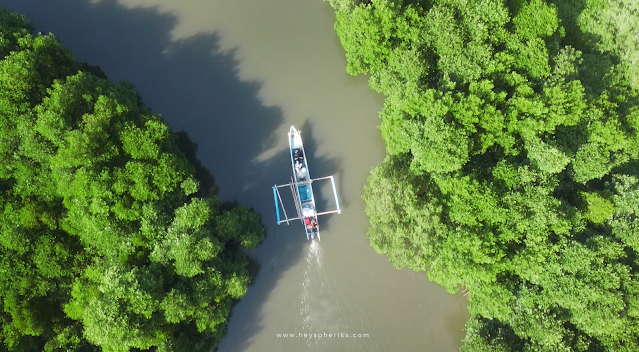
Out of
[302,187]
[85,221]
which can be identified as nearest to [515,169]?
[302,187]

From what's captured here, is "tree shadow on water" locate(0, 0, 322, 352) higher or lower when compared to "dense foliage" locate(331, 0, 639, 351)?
higher

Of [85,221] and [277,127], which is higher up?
[277,127]

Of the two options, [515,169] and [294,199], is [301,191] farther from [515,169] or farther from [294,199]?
[515,169]

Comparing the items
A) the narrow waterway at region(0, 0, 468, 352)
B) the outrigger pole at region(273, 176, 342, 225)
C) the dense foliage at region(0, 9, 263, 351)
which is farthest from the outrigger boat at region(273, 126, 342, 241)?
the dense foliage at region(0, 9, 263, 351)

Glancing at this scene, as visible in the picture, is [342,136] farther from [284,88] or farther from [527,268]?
[527,268]

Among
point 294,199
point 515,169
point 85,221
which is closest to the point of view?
point 85,221

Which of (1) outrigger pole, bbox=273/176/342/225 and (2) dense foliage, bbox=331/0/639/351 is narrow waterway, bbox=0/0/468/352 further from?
(2) dense foliage, bbox=331/0/639/351

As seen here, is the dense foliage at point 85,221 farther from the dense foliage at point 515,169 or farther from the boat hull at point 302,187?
the dense foliage at point 515,169
